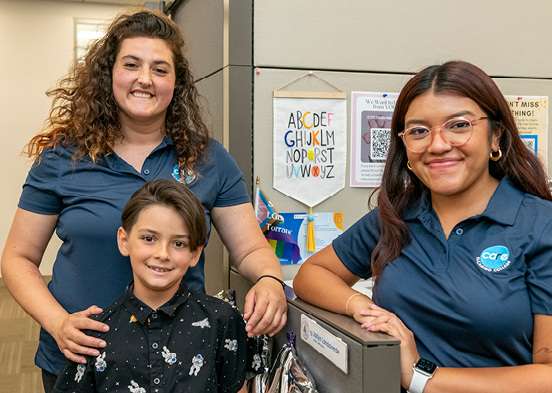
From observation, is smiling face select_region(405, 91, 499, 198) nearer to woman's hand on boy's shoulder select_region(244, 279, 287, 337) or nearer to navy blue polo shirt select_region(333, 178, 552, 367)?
navy blue polo shirt select_region(333, 178, 552, 367)

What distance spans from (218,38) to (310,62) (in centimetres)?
37

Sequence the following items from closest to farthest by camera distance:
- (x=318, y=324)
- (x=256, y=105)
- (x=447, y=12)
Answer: (x=318, y=324)
(x=256, y=105)
(x=447, y=12)

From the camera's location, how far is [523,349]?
1.07 m

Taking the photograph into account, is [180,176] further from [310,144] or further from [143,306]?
[310,144]

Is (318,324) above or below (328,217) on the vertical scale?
below

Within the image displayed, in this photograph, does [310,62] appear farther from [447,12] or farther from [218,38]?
[447,12]

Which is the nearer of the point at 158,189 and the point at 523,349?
the point at 523,349

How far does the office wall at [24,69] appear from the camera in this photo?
5336 millimetres

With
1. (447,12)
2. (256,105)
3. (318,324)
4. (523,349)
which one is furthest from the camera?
(447,12)

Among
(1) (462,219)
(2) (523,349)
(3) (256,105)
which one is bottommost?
(2) (523,349)

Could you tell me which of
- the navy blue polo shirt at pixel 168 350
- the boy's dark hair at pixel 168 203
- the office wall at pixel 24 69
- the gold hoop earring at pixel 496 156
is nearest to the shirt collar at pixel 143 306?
the navy blue polo shirt at pixel 168 350

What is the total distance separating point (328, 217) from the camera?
1.98 metres

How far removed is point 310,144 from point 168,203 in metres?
0.81

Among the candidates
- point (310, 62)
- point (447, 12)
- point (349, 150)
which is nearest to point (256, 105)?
point (310, 62)
